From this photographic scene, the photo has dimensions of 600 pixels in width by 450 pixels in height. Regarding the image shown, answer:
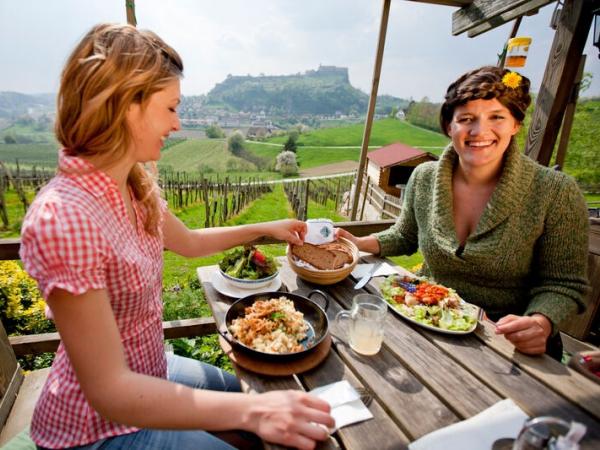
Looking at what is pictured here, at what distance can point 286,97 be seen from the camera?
2210 inches

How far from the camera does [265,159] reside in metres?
34.2

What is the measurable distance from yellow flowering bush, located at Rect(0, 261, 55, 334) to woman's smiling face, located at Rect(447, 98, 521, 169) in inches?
132

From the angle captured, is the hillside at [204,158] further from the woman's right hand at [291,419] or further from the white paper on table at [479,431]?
the white paper on table at [479,431]

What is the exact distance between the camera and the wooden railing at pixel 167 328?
75.6 inches

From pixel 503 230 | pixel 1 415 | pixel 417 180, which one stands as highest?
pixel 417 180

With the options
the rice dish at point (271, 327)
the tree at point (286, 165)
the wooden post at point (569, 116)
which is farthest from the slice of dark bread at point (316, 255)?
the tree at point (286, 165)

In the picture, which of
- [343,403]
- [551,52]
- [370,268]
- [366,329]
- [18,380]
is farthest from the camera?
[551,52]

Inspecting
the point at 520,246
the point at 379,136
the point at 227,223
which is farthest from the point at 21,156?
the point at 379,136

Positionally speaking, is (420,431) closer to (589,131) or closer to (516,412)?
(516,412)

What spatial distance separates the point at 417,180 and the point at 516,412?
145 centimetres

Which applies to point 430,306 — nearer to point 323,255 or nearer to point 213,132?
point 323,255

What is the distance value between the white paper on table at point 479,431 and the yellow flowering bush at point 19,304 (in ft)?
10.2

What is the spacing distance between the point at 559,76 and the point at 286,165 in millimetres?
29510

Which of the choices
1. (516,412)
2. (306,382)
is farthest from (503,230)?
(306,382)
